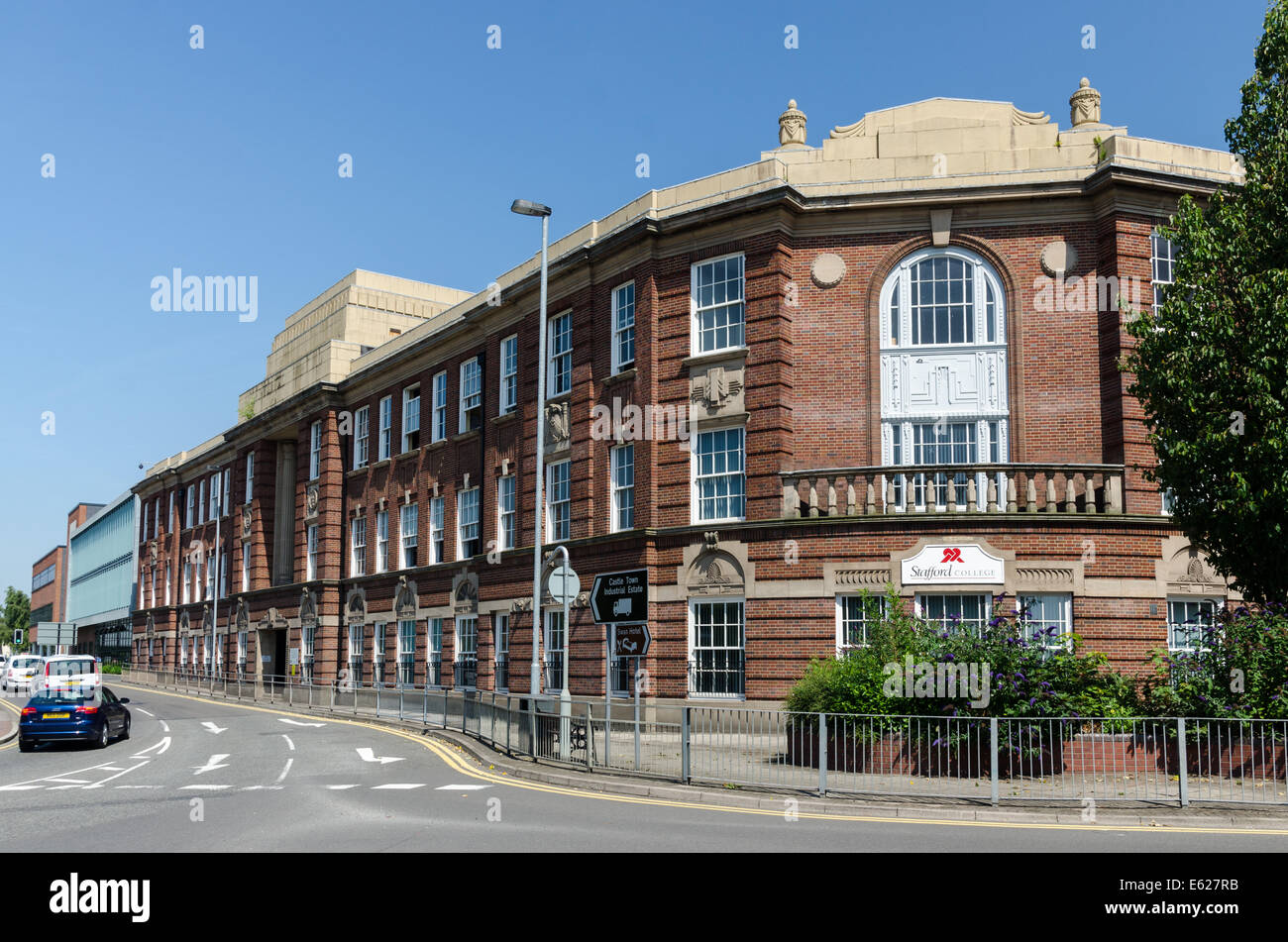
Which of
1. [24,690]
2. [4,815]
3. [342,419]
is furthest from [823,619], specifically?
[24,690]

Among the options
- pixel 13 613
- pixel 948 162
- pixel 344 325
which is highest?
pixel 344 325

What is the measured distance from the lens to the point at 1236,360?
1877 cm

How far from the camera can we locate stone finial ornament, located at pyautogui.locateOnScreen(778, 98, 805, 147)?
96.1 feet

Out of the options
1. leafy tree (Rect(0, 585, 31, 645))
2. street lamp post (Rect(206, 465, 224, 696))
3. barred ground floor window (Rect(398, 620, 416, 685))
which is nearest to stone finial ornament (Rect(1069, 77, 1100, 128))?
barred ground floor window (Rect(398, 620, 416, 685))

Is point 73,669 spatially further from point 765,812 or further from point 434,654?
point 765,812

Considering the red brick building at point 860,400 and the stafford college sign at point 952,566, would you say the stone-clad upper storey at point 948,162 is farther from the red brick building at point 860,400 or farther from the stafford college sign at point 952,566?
the stafford college sign at point 952,566

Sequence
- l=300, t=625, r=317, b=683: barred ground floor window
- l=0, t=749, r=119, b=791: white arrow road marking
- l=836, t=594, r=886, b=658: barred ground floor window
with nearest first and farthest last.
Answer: l=0, t=749, r=119, b=791: white arrow road marking, l=836, t=594, r=886, b=658: barred ground floor window, l=300, t=625, r=317, b=683: barred ground floor window

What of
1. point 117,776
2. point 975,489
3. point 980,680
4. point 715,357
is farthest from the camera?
point 715,357

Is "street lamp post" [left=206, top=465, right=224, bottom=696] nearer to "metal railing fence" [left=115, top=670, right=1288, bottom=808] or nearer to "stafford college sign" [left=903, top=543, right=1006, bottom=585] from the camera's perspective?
"stafford college sign" [left=903, top=543, right=1006, bottom=585]

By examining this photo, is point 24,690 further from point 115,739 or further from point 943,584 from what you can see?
point 943,584

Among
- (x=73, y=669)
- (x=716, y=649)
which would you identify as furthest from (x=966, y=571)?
(x=73, y=669)

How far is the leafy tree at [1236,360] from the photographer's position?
59.3ft

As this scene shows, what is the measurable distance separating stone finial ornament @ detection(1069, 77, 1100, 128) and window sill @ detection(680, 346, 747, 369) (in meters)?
9.89

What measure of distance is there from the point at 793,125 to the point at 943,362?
791cm
